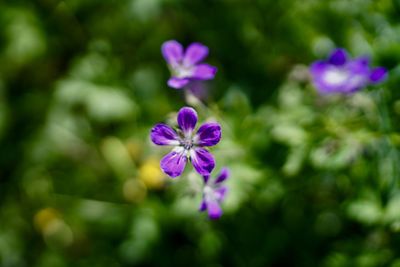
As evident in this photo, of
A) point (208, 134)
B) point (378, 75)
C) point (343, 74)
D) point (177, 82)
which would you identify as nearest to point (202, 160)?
point (208, 134)

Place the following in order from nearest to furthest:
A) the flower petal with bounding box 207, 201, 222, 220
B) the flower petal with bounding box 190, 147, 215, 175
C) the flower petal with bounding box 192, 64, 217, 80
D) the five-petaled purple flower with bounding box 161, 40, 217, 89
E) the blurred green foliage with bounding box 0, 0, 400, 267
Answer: the flower petal with bounding box 190, 147, 215, 175, the flower petal with bounding box 207, 201, 222, 220, the flower petal with bounding box 192, 64, 217, 80, the five-petaled purple flower with bounding box 161, 40, 217, 89, the blurred green foliage with bounding box 0, 0, 400, 267

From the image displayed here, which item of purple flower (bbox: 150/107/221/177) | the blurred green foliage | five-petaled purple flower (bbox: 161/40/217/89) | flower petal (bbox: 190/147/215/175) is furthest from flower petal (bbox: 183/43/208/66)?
flower petal (bbox: 190/147/215/175)

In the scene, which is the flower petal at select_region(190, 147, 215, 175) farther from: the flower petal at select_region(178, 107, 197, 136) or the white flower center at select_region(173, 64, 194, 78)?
the white flower center at select_region(173, 64, 194, 78)

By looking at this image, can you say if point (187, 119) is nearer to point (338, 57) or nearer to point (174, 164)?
point (174, 164)

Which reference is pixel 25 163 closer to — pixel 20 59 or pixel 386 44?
pixel 20 59

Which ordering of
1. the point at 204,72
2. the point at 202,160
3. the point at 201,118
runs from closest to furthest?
the point at 202,160 < the point at 204,72 < the point at 201,118

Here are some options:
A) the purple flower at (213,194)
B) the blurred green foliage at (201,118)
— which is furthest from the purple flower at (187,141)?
the blurred green foliage at (201,118)

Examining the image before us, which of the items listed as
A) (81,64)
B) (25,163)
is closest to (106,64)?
(81,64)
